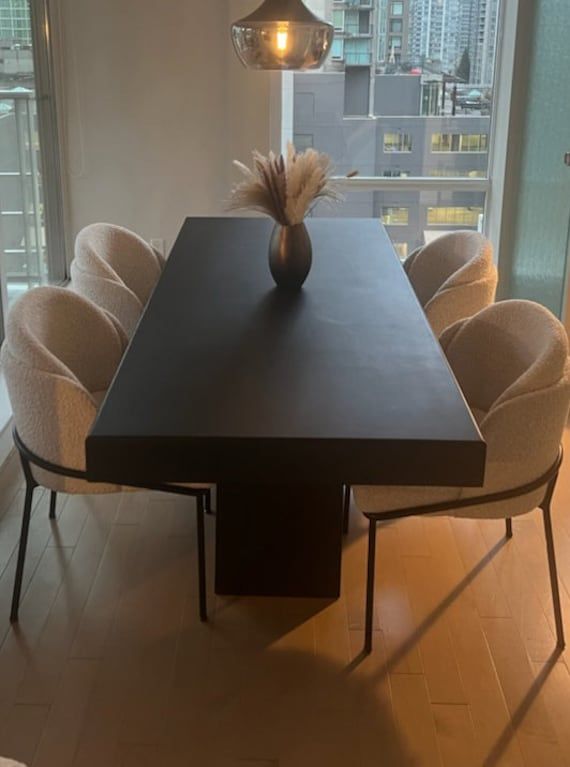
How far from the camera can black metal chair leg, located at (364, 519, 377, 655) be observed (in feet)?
7.84

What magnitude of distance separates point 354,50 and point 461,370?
288cm

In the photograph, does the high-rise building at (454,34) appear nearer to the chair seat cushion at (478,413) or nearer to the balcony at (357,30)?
the balcony at (357,30)

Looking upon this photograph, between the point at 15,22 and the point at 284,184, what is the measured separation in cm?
237

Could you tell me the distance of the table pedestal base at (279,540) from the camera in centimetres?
261

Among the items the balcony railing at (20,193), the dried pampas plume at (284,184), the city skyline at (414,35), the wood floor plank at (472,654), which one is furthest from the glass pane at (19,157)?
the wood floor plank at (472,654)

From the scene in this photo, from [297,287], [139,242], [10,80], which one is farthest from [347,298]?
[10,80]

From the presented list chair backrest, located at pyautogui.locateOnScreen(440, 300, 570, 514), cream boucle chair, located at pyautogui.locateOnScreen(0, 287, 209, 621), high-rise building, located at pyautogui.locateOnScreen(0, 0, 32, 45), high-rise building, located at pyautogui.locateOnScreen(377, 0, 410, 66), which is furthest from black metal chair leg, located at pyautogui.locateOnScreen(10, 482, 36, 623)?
high-rise building, located at pyautogui.locateOnScreen(377, 0, 410, 66)

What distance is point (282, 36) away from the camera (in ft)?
8.73

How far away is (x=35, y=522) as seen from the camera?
318cm

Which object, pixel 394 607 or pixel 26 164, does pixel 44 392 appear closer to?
pixel 394 607

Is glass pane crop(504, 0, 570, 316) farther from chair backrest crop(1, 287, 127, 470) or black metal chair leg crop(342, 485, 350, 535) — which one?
chair backrest crop(1, 287, 127, 470)

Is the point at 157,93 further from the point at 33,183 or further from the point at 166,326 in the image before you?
the point at 166,326

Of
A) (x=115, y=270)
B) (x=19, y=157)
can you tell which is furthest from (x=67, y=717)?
(x=19, y=157)

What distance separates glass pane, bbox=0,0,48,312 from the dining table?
139 centimetres
